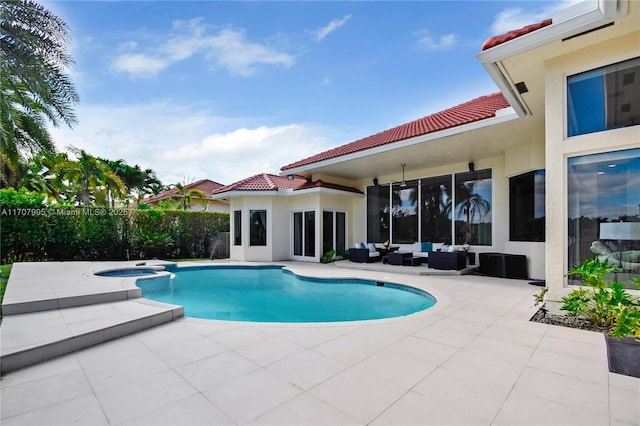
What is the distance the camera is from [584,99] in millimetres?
5359

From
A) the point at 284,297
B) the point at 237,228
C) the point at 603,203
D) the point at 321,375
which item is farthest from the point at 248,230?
the point at 603,203

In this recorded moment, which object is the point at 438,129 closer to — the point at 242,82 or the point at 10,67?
the point at 242,82

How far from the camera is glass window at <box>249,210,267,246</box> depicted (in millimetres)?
15344

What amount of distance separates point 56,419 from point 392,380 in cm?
304

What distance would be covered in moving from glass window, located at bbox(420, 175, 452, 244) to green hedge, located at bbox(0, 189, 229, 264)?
A: 1233 centimetres

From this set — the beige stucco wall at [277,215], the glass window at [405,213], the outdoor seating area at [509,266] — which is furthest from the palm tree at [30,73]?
the outdoor seating area at [509,266]

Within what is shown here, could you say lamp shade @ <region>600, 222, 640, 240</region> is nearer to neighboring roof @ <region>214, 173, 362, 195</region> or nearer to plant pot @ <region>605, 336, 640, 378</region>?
plant pot @ <region>605, 336, 640, 378</region>

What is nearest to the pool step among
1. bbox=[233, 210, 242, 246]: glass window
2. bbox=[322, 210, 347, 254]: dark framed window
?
bbox=[322, 210, 347, 254]: dark framed window

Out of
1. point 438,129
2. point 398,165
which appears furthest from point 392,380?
point 398,165

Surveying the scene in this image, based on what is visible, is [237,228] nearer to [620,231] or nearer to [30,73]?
[30,73]

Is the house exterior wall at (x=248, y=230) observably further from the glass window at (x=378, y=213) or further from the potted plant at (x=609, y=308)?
the potted plant at (x=609, y=308)

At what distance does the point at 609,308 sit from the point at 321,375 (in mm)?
4726

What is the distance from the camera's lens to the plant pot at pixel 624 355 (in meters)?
3.42

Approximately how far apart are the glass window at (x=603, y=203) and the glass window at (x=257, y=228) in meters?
12.3
